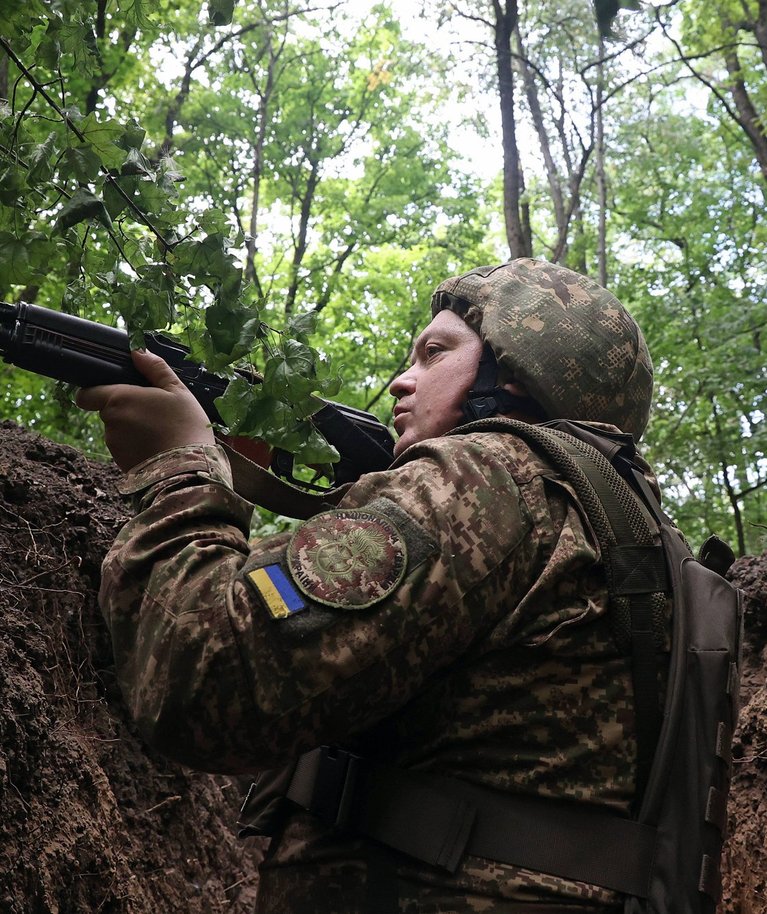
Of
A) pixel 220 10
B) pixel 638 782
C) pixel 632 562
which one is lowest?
pixel 638 782

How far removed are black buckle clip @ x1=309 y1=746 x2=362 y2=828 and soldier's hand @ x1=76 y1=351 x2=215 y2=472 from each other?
804 millimetres

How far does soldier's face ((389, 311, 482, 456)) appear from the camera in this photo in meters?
2.70

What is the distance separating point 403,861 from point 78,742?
2.01m

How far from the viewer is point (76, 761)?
3.44 metres

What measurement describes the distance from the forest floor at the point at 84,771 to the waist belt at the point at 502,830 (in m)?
1.54

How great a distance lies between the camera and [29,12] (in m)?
2.37

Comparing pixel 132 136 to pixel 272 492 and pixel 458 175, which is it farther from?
pixel 458 175

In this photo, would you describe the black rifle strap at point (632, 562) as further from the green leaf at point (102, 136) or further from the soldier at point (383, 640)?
the green leaf at point (102, 136)

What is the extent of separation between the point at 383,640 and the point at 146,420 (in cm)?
88

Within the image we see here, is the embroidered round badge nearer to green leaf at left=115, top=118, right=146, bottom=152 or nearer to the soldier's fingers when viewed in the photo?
the soldier's fingers

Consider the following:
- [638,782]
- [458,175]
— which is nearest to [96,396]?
[638,782]

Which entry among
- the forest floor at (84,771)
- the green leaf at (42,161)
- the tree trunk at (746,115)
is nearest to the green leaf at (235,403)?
the green leaf at (42,161)

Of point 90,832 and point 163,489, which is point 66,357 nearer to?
point 163,489

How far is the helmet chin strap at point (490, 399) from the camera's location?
102 inches
